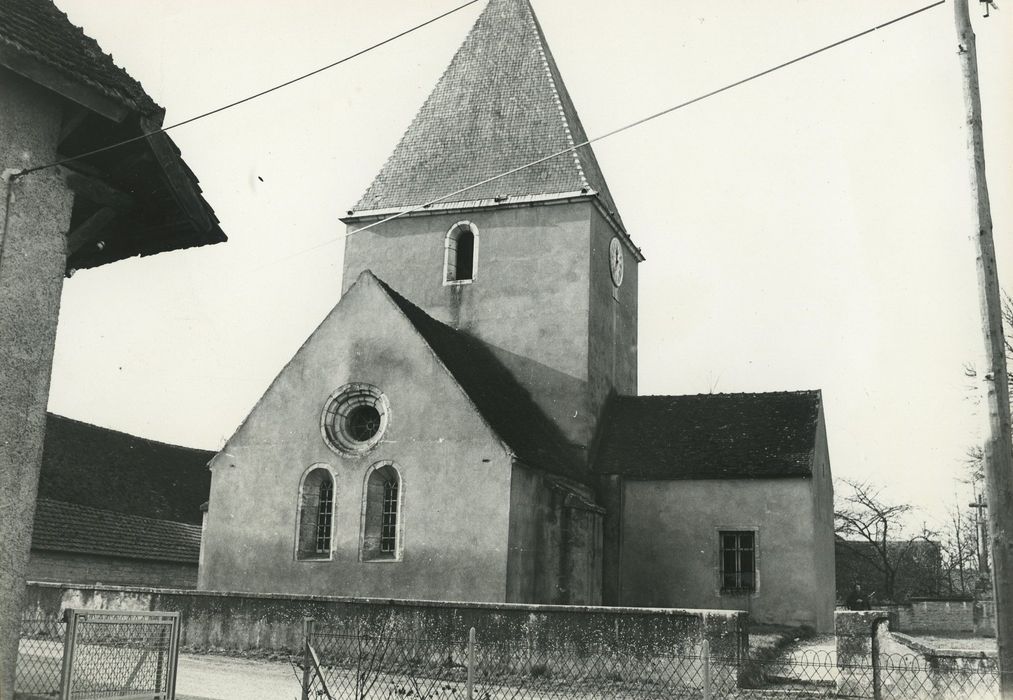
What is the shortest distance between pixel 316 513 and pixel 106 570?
36.1 ft

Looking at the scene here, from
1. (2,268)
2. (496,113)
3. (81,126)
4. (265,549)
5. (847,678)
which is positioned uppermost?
(496,113)

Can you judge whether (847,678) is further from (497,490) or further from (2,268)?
(2,268)

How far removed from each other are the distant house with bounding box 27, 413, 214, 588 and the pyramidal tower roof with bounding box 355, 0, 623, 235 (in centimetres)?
1242

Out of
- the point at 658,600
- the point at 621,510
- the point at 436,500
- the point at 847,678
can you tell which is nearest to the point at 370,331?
the point at 436,500

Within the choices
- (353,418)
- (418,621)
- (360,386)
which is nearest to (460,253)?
(360,386)

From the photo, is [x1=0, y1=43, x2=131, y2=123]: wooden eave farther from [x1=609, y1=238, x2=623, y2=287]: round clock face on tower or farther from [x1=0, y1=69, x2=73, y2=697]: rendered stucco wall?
[x1=609, y1=238, x2=623, y2=287]: round clock face on tower

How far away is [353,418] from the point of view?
23.3 m

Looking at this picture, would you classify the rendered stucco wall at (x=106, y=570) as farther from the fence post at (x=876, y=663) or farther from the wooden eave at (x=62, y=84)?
the fence post at (x=876, y=663)

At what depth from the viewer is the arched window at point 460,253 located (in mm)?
27594

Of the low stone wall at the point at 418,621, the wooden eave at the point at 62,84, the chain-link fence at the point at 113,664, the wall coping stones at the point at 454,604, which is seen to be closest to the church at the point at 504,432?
the wall coping stones at the point at 454,604

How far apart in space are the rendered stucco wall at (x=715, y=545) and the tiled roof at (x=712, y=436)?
1.05 ft

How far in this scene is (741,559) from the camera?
79.6 ft

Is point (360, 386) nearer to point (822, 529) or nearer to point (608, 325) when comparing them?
point (608, 325)

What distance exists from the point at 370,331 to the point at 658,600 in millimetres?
9364
